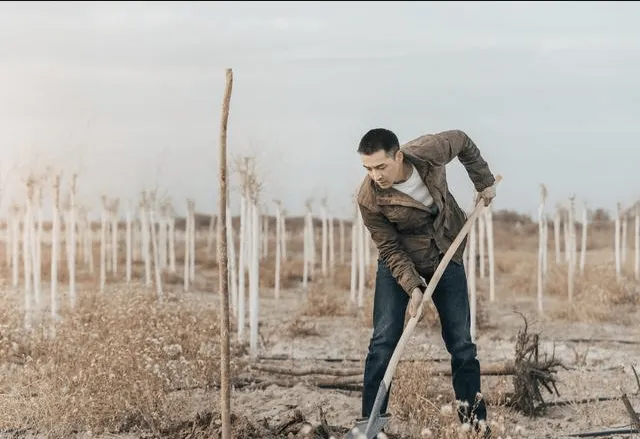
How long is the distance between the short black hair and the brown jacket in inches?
10.1

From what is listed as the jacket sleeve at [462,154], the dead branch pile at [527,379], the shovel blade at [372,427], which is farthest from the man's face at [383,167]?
the dead branch pile at [527,379]

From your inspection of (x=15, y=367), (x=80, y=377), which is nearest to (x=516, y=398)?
(x=80, y=377)

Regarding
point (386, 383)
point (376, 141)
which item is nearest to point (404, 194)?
point (376, 141)

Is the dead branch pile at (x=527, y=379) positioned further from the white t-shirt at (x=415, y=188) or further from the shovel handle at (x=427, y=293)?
the white t-shirt at (x=415, y=188)

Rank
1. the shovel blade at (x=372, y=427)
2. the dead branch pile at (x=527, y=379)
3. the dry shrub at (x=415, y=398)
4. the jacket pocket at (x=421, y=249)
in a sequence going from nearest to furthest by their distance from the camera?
the shovel blade at (x=372, y=427) → the jacket pocket at (x=421, y=249) → the dry shrub at (x=415, y=398) → the dead branch pile at (x=527, y=379)

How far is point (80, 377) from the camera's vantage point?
17.0 feet

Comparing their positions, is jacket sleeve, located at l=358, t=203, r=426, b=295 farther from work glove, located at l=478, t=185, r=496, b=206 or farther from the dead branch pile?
the dead branch pile

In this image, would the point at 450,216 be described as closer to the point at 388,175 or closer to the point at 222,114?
the point at 388,175

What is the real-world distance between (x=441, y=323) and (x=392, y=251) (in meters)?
0.45

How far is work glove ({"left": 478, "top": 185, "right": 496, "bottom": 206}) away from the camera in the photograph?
4.74 meters

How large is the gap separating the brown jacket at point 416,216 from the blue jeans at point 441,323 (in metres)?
0.11

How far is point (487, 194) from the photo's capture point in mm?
4738

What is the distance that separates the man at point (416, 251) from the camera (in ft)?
14.2

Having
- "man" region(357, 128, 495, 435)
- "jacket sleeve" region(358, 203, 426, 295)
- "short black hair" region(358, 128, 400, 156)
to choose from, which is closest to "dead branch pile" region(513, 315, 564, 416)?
"man" region(357, 128, 495, 435)
